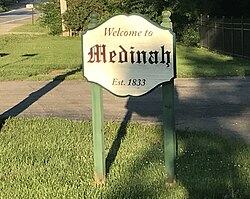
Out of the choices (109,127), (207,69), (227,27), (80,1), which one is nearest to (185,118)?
(109,127)

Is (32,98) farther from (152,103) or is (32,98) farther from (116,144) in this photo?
(116,144)

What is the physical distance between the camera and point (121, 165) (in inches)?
249

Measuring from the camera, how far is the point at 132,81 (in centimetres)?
552

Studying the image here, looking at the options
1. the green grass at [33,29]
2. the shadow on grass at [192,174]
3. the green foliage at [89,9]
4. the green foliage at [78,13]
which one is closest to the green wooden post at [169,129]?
the shadow on grass at [192,174]

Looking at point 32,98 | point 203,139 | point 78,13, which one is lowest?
point 78,13

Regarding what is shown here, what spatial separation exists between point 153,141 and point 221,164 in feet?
4.75

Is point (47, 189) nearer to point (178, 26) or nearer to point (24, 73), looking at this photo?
point (24, 73)

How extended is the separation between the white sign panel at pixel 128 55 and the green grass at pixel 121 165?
89 centimetres

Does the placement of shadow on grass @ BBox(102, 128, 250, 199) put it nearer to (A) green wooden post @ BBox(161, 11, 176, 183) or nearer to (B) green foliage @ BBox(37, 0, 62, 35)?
(A) green wooden post @ BBox(161, 11, 176, 183)

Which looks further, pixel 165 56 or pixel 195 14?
pixel 195 14

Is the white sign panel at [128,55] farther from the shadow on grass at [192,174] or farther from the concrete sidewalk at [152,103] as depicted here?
the concrete sidewalk at [152,103]

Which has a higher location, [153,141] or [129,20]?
[129,20]

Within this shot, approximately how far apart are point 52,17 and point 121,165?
112 feet

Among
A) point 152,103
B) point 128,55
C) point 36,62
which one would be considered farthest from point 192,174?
A: point 36,62
